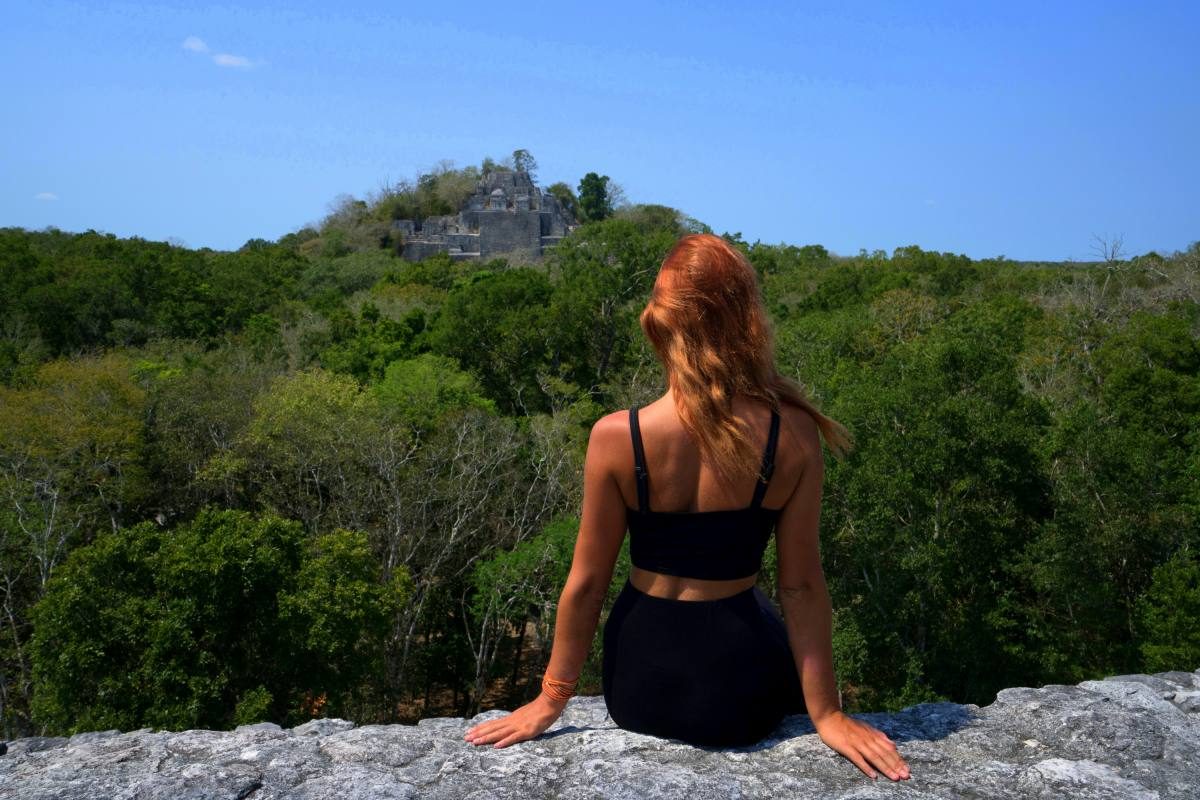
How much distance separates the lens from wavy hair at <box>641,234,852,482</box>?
2.39 meters

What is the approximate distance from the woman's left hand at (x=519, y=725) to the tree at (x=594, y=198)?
70.6m

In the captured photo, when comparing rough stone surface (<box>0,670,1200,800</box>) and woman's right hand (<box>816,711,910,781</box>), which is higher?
woman's right hand (<box>816,711,910,781</box>)

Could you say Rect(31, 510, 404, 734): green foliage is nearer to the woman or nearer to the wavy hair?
the woman

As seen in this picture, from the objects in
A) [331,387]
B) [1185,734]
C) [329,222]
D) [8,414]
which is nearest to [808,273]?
[331,387]

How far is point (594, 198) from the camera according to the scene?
238ft

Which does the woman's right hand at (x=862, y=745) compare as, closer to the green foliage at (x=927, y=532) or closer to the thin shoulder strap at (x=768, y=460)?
Result: the thin shoulder strap at (x=768, y=460)

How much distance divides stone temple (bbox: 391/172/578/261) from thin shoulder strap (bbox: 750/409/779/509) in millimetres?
58651

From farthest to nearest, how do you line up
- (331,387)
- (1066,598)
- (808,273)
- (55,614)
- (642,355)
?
(808,273) < (642,355) < (331,387) < (1066,598) < (55,614)

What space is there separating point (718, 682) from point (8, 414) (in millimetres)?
17661

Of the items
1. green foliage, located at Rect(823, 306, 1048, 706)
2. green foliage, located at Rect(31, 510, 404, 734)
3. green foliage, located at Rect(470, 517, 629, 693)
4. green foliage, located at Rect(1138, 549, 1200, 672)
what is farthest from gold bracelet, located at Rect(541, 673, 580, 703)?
green foliage, located at Rect(1138, 549, 1200, 672)

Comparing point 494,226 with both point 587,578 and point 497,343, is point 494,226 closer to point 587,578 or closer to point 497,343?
point 497,343

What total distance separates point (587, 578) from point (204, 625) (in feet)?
32.4

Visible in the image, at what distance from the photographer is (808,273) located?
37.1 m

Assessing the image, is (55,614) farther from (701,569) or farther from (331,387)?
(701,569)
